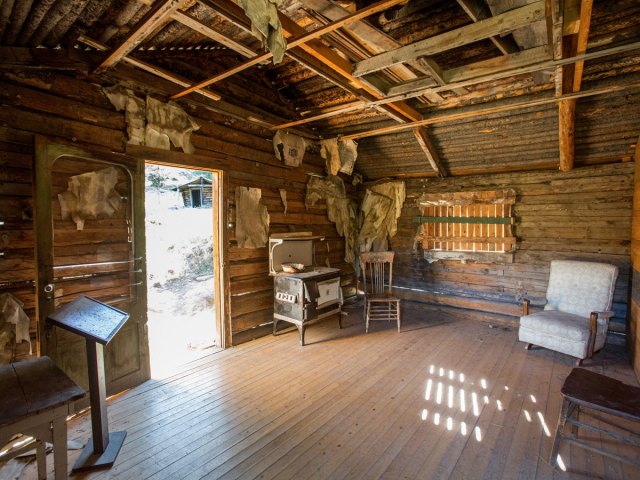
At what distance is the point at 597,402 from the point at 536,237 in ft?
12.0

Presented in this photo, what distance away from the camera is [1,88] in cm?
254

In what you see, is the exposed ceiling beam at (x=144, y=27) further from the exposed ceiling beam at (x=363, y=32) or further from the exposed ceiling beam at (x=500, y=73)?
the exposed ceiling beam at (x=500, y=73)

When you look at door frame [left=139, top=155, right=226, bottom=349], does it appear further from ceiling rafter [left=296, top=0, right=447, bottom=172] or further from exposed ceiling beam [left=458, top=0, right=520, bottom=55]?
exposed ceiling beam [left=458, top=0, right=520, bottom=55]

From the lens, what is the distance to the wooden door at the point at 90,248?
104 inches

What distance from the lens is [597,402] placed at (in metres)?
2.10

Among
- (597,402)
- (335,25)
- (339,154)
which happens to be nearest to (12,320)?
(335,25)

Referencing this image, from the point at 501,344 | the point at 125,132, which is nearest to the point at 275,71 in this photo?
the point at 125,132

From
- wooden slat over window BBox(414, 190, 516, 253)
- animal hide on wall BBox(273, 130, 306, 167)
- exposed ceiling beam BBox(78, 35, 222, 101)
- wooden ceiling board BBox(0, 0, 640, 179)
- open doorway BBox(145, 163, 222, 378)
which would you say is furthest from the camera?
wooden slat over window BBox(414, 190, 516, 253)

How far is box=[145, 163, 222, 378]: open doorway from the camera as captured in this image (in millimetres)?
4328

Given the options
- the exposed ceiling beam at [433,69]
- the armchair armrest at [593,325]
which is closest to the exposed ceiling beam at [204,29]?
the exposed ceiling beam at [433,69]

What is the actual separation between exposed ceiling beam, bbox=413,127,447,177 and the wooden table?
4.63 m

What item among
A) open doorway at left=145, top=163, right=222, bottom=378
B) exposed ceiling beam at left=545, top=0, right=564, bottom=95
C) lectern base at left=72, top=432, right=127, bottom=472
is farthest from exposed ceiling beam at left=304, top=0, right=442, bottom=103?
lectern base at left=72, top=432, right=127, bottom=472

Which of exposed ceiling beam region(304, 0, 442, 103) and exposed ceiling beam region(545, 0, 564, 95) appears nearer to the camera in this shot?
exposed ceiling beam region(545, 0, 564, 95)

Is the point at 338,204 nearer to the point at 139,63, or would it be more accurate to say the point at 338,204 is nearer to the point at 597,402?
the point at 139,63
